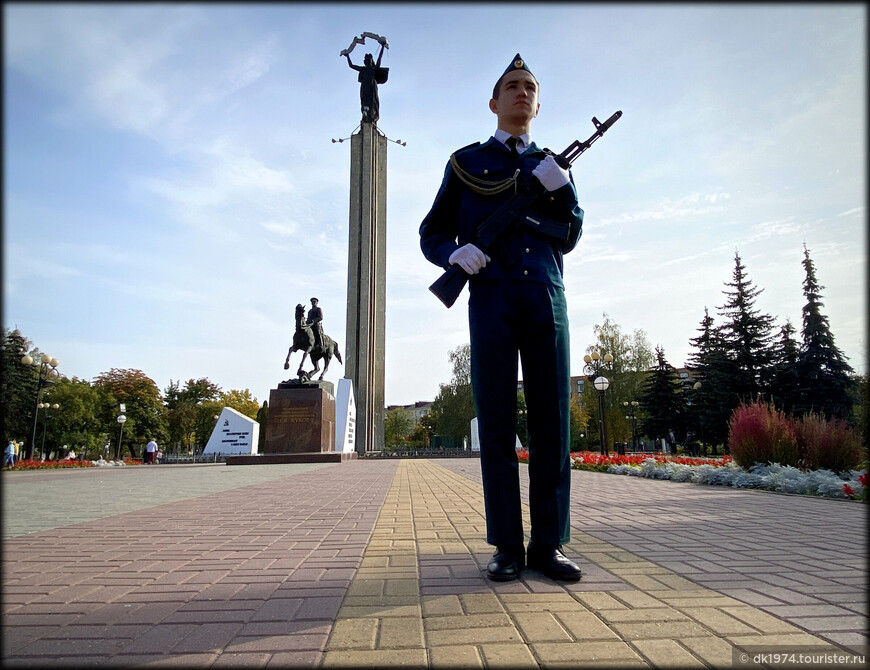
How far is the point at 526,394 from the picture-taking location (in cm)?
267

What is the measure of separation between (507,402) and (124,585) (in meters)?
2.01

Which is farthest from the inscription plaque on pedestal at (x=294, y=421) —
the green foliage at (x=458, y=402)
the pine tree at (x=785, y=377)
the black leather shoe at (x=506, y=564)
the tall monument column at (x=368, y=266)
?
the green foliage at (x=458, y=402)

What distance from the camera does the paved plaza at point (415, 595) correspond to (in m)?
1.63

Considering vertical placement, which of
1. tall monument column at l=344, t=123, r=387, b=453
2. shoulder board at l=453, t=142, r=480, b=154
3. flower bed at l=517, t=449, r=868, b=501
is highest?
tall monument column at l=344, t=123, r=387, b=453

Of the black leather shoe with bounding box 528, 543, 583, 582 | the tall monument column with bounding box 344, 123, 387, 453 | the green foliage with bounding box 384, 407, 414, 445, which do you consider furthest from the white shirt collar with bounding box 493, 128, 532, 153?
the green foliage with bounding box 384, 407, 414, 445

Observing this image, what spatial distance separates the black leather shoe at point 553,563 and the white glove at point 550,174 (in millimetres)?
1794

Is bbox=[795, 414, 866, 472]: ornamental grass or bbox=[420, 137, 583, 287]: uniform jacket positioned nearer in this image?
bbox=[420, 137, 583, 287]: uniform jacket

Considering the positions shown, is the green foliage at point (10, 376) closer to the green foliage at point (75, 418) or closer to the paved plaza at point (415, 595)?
the paved plaza at point (415, 595)

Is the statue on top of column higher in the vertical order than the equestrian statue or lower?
higher

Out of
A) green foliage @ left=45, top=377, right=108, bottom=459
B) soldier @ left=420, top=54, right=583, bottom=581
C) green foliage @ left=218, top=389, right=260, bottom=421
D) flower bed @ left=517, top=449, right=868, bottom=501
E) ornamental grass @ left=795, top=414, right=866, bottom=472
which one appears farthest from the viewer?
green foliage @ left=218, top=389, right=260, bottom=421

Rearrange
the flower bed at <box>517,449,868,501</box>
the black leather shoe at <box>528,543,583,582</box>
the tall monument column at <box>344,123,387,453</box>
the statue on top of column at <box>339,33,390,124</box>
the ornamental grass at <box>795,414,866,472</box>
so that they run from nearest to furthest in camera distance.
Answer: the black leather shoe at <box>528,543,583,582</box> < the flower bed at <box>517,449,868,501</box> < the ornamental grass at <box>795,414,866,472</box> < the tall monument column at <box>344,123,387,453</box> < the statue on top of column at <box>339,33,390,124</box>

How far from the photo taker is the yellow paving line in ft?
5.14

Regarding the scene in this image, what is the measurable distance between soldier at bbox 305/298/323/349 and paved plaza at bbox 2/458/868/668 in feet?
57.9

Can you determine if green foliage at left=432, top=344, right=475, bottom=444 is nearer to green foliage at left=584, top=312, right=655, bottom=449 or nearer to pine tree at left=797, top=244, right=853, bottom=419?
green foliage at left=584, top=312, right=655, bottom=449
